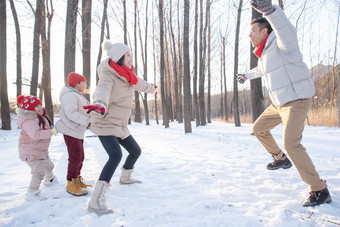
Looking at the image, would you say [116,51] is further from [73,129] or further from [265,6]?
[265,6]

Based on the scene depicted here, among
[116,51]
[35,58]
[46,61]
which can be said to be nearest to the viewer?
[116,51]

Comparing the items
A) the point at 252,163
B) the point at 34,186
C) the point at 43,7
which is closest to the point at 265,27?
the point at 252,163

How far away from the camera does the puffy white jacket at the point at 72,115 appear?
2.59 meters

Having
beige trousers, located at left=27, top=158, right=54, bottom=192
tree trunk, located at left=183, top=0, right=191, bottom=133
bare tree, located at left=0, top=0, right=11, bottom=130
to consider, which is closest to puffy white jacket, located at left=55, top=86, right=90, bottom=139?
beige trousers, located at left=27, top=158, right=54, bottom=192

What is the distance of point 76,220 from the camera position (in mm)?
2004

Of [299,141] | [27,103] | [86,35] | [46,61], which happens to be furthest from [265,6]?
[46,61]

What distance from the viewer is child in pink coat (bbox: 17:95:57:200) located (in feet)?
8.55

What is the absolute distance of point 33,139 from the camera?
2.61 metres

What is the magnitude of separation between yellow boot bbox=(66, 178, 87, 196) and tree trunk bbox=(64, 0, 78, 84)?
21.6ft

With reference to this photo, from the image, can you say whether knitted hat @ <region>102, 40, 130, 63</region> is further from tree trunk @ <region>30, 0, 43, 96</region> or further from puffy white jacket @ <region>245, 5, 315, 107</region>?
tree trunk @ <region>30, 0, 43, 96</region>

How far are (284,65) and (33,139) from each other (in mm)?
3196

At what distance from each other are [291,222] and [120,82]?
89.6 inches

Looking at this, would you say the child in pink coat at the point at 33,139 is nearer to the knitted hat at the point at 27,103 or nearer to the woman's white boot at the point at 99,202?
the knitted hat at the point at 27,103

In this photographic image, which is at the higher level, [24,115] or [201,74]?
[201,74]
